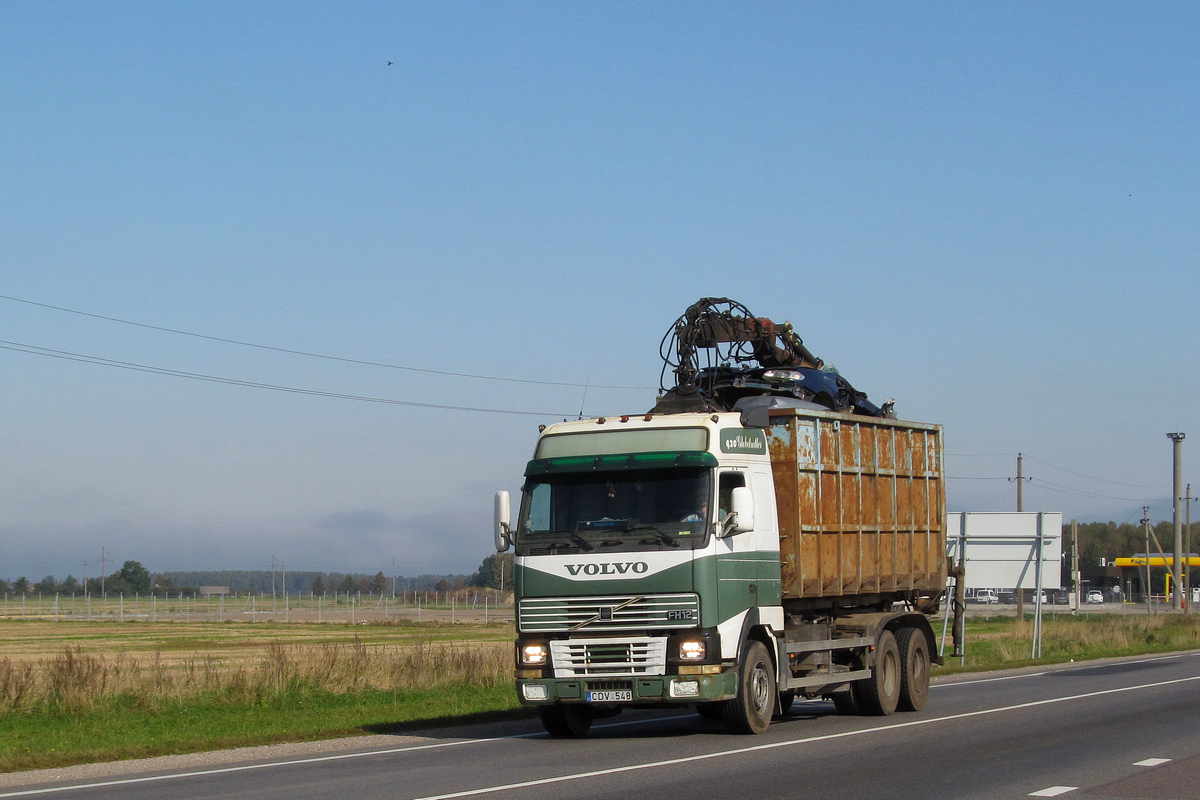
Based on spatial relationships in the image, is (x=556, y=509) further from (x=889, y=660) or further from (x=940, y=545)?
(x=940, y=545)

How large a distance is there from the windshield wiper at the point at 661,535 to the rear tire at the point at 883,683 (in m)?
4.79

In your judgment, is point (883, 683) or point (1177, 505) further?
point (1177, 505)

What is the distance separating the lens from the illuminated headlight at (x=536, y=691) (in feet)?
48.9

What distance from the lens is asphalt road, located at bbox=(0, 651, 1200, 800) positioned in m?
11.0

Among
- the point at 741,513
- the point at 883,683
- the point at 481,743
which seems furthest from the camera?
the point at 883,683

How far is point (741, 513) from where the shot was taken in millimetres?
14656

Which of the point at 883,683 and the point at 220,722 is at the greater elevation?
the point at 883,683

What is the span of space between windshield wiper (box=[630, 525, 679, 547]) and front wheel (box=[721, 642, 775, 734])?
5.56ft

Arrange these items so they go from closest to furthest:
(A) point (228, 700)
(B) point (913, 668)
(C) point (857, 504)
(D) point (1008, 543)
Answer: (C) point (857, 504) → (B) point (913, 668) → (A) point (228, 700) → (D) point (1008, 543)

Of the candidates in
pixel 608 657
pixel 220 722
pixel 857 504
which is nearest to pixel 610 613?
pixel 608 657

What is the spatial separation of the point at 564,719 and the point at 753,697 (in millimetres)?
2345

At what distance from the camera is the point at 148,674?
23.2m

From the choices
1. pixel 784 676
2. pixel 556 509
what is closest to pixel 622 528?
pixel 556 509

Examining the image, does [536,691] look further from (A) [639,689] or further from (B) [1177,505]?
(B) [1177,505]
